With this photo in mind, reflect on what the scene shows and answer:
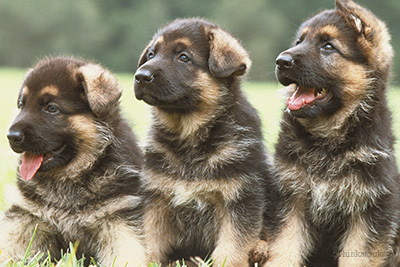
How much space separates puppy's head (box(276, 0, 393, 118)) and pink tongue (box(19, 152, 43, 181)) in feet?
7.66

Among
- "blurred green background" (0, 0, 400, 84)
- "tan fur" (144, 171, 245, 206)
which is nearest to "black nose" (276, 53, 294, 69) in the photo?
"tan fur" (144, 171, 245, 206)

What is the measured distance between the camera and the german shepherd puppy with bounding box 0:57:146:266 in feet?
17.4

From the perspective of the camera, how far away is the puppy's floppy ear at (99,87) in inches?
212

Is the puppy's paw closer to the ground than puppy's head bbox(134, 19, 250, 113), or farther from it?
closer to the ground

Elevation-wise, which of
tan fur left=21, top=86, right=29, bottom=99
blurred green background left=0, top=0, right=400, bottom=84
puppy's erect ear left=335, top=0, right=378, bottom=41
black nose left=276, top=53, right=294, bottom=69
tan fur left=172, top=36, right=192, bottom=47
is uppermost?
blurred green background left=0, top=0, right=400, bottom=84

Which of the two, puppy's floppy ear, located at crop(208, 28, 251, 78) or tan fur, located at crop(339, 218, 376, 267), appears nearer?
tan fur, located at crop(339, 218, 376, 267)

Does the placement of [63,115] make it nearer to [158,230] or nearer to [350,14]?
[158,230]

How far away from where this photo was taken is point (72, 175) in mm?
5469

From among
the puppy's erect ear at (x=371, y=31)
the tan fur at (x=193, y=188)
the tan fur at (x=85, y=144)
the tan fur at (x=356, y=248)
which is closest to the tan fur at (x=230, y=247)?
the tan fur at (x=193, y=188)

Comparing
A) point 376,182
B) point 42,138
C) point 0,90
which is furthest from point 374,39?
point 0,90

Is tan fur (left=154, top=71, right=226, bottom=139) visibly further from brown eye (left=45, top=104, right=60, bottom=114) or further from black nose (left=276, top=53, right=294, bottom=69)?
brown eye (left=45, top=104, right=60, bottom=114)

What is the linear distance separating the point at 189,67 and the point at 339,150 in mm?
1598

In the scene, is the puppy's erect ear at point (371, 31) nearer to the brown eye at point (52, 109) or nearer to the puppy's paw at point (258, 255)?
the puppy's paw at point (258, 255)

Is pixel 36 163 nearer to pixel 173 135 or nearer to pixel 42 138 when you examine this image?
pixel 42 138
